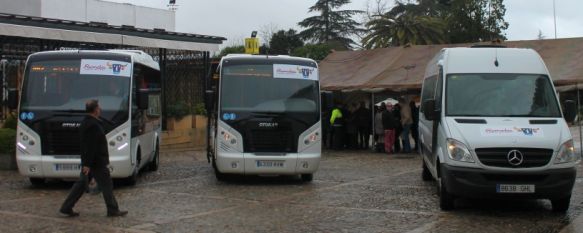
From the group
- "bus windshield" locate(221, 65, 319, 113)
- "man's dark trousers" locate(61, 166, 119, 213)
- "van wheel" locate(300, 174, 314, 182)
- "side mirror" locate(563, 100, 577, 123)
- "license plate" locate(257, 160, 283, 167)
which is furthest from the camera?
"van wheel" locate(300, 174, 314, 182)

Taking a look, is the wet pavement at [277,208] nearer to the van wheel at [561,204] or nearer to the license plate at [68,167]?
the van wheel at [561,204]

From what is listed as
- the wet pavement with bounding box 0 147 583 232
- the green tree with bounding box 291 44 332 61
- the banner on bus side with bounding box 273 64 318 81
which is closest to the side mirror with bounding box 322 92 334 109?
the banner on bus side with bounding box 273 64 318 81

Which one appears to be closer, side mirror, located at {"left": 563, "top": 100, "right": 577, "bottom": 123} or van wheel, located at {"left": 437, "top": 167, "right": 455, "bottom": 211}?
van wheel, located at {"left": 437, "top": 167, "right": 455, "bottom": 211}

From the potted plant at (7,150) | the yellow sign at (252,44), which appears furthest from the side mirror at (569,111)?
the potted plant at (7,150)

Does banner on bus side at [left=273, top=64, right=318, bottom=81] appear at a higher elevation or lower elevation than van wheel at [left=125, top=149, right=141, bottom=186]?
higher

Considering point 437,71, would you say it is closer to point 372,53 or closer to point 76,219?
point 76,219

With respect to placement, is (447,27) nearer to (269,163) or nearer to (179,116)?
(179,116)

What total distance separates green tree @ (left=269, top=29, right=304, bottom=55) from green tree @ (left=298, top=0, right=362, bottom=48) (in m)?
1.78

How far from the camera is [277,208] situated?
10.3 metres

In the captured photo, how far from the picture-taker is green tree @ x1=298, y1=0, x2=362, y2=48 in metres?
65.8

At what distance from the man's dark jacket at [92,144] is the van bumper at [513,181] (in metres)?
5.00

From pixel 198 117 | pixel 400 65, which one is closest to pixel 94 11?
pixel 198 117

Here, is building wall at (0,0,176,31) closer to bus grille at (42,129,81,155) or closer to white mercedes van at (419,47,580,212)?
bus grille at (42,129,81,155)

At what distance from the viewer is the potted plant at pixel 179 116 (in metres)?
23.4
